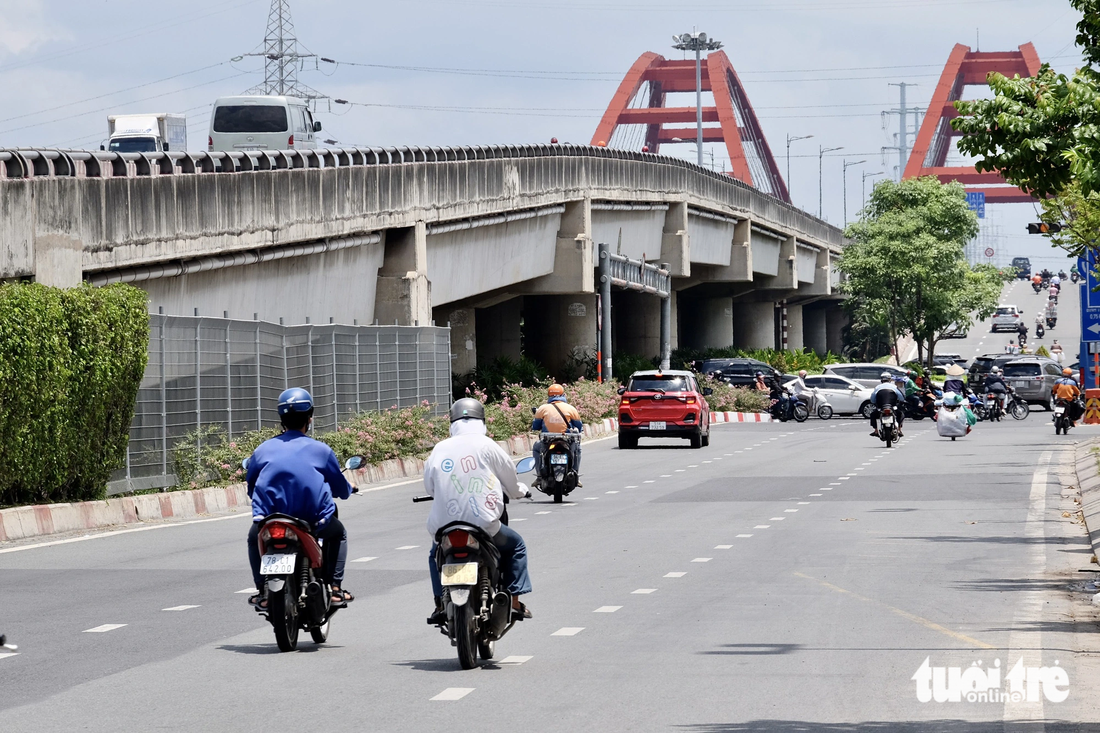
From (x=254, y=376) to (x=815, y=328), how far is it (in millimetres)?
98103

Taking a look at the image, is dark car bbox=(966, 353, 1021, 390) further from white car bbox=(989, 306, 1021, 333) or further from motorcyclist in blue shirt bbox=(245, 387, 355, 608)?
white car bbox=(989, 306, 1021, 333)

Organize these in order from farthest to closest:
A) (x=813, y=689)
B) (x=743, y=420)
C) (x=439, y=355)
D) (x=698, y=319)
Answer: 1. (x=698, y=319)
2. (x=743, y=420)
3. (x=439, y=355)
4. (x=813, y=689)

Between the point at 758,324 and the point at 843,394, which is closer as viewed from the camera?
the point at 843,394

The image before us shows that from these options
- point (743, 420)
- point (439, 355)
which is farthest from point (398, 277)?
point (743, 420)

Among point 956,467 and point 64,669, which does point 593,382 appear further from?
point 64,669

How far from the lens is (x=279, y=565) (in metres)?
9.70

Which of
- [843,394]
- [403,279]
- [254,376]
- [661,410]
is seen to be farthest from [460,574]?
[843,394]

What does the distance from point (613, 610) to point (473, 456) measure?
2.80 m

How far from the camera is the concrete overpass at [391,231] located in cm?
2406

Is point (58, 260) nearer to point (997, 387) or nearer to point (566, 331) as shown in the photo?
point (566, 331)

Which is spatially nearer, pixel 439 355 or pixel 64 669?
pixel 64 669

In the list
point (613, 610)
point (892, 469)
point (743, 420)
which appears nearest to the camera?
point (613, 610)

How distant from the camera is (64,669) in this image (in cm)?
952

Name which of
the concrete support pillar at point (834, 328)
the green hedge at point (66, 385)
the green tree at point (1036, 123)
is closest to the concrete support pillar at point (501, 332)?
the green hedge at point (66, 385)
